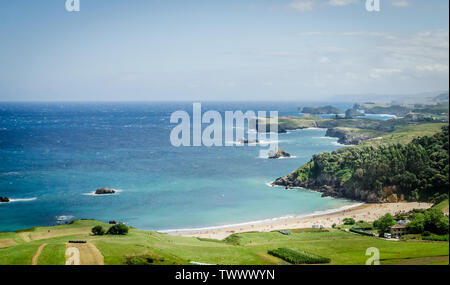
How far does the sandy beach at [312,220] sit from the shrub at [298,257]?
6.58 m

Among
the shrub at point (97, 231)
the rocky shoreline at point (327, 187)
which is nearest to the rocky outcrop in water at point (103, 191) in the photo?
the shrub at point (97, 231)

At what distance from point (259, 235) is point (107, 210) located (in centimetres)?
1180

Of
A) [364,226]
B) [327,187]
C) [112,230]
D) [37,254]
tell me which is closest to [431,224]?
[364,226]

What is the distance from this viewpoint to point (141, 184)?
37312mm

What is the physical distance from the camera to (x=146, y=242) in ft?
62.2

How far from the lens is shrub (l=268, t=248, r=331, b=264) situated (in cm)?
1711

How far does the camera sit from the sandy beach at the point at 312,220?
25922 millimetres

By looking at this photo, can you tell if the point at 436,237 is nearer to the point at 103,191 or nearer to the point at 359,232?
the point at 359,232

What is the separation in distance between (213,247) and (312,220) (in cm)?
1174

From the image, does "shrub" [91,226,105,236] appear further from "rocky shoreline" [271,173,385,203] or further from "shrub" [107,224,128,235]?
"rocky shoreline" [271,173,385,203]

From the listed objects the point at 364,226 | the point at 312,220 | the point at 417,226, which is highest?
the point at 417,226

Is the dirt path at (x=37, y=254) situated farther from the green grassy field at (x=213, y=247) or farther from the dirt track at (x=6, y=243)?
the dirt track at (x=6, y=243)
